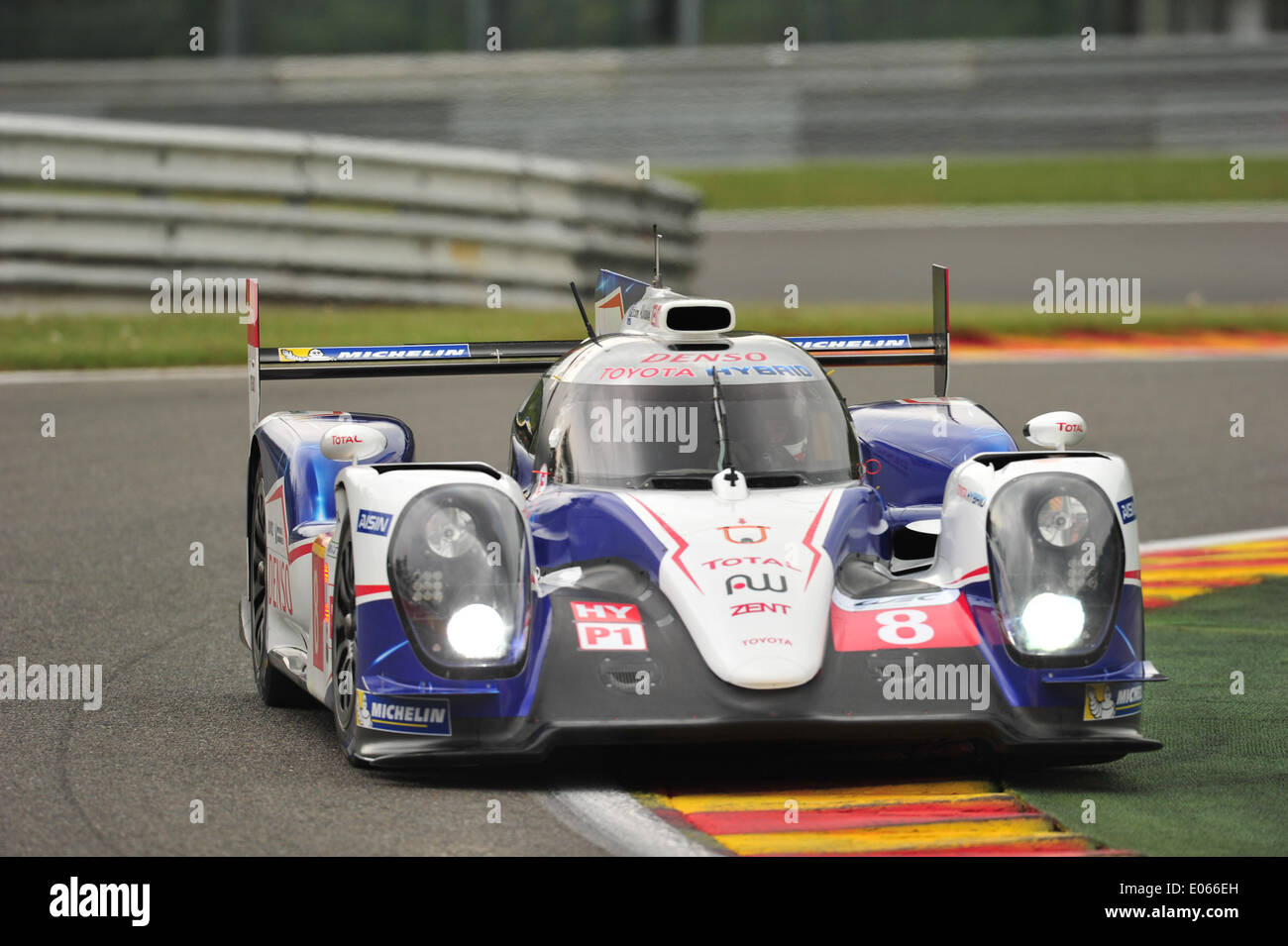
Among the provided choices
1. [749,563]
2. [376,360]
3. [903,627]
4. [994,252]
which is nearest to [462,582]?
[749,563]

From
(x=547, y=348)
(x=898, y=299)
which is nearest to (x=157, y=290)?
(x=898, y=299)

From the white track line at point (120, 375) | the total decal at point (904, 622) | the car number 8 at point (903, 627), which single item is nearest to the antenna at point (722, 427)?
the total decal at point (904, 622)

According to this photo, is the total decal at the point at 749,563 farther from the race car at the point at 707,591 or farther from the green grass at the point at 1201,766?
the green grass at the point at 1201,766

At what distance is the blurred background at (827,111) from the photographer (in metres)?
21.8

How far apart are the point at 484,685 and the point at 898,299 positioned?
13917 millimetres

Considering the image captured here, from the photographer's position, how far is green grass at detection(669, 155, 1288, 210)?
2747cm

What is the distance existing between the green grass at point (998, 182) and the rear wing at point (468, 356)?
19099 millimetres

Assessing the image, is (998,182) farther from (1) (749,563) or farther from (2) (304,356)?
(1) (749,563)

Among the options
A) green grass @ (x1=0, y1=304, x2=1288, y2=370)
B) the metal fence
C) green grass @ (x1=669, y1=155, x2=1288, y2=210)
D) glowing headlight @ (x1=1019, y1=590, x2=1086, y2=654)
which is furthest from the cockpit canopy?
the metal fence

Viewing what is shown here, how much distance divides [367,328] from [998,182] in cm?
1444

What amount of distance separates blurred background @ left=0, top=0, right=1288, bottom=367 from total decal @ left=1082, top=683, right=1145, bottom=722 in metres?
11.3

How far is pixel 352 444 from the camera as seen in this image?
718 centimetres
